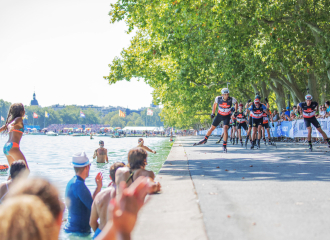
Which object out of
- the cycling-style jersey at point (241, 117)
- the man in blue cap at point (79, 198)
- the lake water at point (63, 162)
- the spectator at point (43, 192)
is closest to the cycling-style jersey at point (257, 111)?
the cycling-style jersey at point (241, 117)

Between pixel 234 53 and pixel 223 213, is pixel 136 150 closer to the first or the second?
pixel 223 213

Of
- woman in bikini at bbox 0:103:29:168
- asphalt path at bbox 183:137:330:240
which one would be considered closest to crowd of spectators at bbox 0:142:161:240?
asphalt path at bbox 183:137:330:240

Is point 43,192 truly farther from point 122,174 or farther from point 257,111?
point 257,111

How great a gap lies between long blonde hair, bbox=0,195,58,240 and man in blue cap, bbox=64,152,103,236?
3575mm

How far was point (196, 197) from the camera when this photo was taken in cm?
503

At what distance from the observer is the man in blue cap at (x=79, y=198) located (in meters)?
4.92

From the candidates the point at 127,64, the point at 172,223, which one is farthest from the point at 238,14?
the point at 172,223

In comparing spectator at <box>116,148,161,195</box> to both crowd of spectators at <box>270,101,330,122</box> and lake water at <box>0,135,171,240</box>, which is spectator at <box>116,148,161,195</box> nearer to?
lake water at <box>0,135,171,240</box>

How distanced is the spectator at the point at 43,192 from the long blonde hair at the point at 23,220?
0.20 ft

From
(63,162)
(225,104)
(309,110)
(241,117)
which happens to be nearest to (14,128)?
(225,104)

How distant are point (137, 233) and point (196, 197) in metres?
1.73

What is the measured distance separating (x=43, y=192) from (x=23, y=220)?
16 cm

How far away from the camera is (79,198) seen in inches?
196

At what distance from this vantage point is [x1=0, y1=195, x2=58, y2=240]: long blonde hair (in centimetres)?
131
